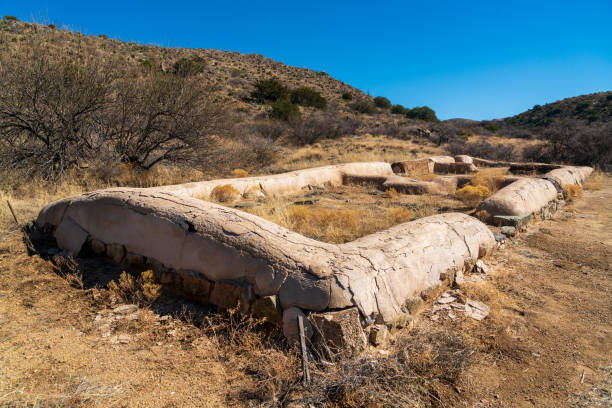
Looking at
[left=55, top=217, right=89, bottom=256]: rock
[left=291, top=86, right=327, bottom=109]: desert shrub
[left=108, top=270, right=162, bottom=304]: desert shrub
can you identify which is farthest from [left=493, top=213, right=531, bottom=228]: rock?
[left=291, top=86, right=327, bottom=109]: desert shrub

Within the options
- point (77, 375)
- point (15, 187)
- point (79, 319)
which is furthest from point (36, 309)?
point (15, 187)

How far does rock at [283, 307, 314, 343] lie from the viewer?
2340mm

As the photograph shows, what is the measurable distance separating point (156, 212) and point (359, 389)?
255cm

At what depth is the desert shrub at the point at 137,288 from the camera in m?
3.03

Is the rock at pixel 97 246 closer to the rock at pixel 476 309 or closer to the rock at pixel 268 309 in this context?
the rock at pixel 268 309

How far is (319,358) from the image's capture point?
2240mm

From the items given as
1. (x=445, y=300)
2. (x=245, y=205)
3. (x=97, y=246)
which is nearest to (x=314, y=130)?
(x=245, y=205)

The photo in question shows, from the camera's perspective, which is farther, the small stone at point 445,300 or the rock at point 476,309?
the small stone at point 445,300

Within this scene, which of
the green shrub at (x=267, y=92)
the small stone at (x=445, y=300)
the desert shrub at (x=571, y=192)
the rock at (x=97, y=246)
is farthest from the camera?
the green shrub at (x=267, y=92)

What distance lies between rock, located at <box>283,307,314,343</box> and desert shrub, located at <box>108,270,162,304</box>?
138 cm

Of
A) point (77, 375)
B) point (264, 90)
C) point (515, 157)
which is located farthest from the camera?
point (264, 90)

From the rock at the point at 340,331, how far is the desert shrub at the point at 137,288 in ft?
5.40

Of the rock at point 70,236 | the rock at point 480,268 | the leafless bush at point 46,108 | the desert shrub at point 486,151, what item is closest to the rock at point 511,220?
the rock at point 480,268

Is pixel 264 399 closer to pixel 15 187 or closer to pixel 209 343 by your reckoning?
pixel 209 343
